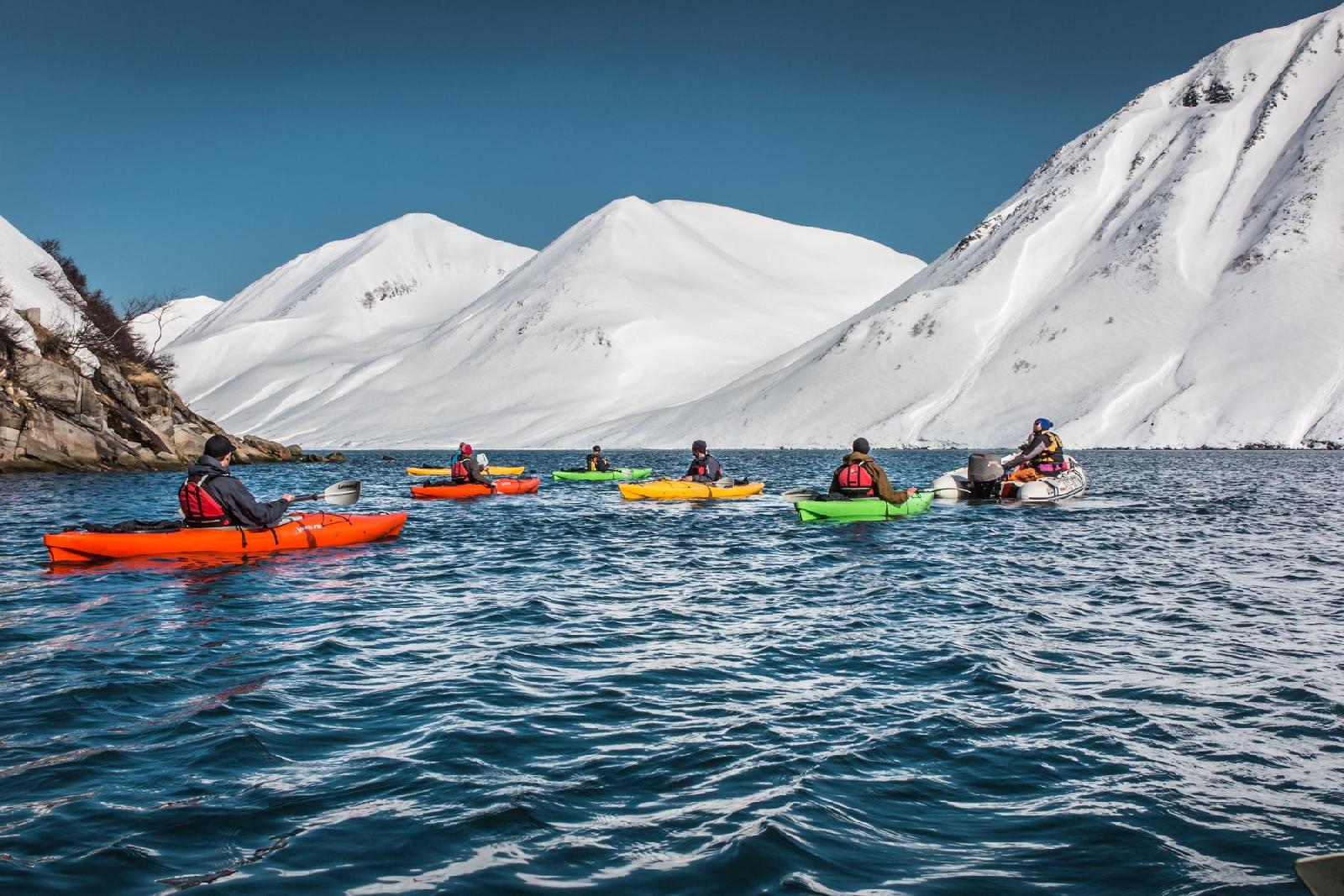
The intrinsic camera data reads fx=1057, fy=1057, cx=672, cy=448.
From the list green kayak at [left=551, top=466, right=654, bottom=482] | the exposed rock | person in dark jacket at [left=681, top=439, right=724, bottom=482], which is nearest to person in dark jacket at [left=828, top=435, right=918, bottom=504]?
person in dark jacket at [left=681, top=439, right=724, bottom=482]

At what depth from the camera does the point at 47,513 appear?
2925cm

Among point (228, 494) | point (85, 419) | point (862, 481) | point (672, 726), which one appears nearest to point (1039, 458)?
Answer: point (862, 481)

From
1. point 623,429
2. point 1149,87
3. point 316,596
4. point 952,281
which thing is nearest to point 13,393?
point 316,596

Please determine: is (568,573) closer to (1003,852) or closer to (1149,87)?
(1003,852)

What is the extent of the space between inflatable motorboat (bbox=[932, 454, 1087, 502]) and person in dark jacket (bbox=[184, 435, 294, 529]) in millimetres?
19114

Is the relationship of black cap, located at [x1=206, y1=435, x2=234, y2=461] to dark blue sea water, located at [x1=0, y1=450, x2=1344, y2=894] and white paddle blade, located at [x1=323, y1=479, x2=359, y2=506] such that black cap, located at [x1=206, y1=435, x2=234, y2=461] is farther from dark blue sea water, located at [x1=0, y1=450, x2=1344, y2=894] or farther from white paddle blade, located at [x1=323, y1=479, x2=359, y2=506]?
white paddle blade, located at [x1=323, y1=479, x2=359, y2=506]

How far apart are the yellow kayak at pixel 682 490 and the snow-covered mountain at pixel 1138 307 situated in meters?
73.1

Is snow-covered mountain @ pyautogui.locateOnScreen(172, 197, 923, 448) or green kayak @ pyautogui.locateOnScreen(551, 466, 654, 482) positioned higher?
snow-covered mountain @ pyautogui.locateOnScreen(172, 197, 923, 448)

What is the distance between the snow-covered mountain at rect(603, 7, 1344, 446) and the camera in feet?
323

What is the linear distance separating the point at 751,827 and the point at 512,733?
2.73 meters

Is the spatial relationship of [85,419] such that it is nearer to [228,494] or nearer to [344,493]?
[344,493]

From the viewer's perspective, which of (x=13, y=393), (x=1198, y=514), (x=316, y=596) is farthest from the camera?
(x=13, y=393)

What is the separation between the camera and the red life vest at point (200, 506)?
1847 cm

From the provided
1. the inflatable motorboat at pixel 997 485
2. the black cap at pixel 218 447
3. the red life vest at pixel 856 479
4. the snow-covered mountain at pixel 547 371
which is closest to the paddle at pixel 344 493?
the black cap at pixel 218 447
